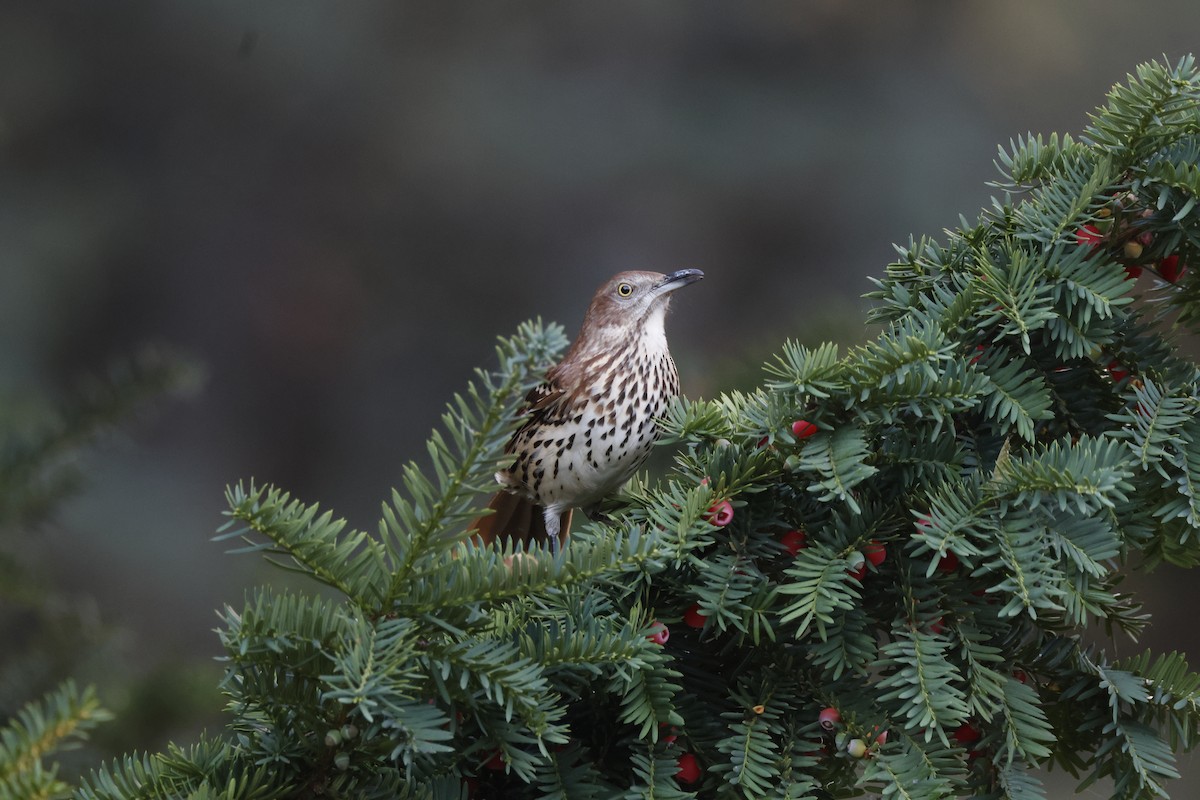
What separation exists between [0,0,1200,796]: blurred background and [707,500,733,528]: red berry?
294cm

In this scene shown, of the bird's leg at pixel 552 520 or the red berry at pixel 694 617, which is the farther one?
the bird's leg at pixel 552 520

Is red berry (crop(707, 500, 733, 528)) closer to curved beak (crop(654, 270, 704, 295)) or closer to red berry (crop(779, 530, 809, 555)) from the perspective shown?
red berry (crop(779, 530, 809, 555))

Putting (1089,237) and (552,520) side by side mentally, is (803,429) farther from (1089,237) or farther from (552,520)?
(552,520)

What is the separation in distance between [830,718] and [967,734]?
0.36 feet

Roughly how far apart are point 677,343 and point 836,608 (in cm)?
302

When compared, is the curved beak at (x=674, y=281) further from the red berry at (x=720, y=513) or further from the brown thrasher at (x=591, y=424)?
the red berry at (x=720, y=513)

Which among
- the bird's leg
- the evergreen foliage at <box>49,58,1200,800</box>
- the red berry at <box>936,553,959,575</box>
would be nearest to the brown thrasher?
the bird's leg

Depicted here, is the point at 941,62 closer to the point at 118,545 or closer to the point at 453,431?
the point at 118,545

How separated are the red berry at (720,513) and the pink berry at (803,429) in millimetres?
71

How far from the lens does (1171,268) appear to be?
0.90 metres

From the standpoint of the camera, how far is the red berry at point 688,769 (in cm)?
79

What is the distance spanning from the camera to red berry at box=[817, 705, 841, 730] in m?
0.79

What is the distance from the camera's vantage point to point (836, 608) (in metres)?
0.81

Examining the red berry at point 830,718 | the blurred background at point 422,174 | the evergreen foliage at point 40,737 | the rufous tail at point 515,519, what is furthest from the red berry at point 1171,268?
the blurred background at point 422,174
